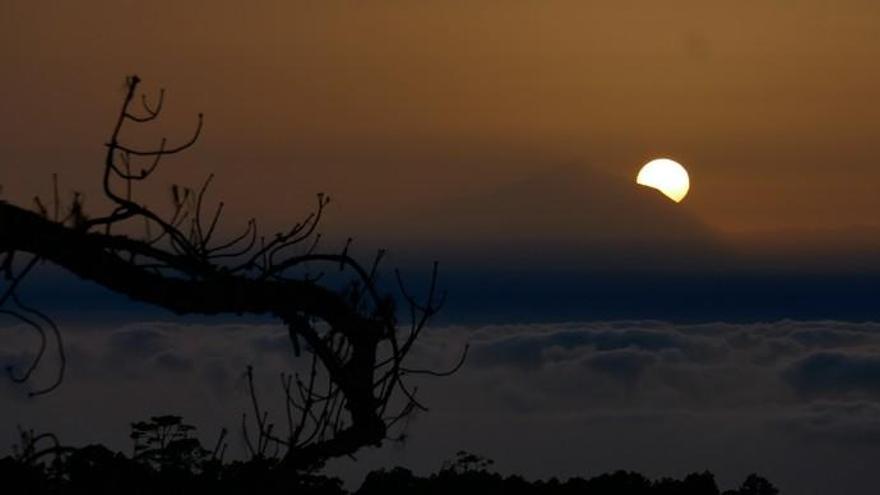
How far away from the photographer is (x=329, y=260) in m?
5.83

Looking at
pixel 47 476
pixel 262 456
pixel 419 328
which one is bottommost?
pixel 47 476

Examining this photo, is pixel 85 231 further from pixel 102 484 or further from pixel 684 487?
pixel 684 487

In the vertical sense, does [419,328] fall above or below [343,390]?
above

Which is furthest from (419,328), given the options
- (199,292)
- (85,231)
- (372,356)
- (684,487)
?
(684,487)

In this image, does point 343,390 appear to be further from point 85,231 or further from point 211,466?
point 85,231

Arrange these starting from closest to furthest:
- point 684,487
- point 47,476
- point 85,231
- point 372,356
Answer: point 85,231
point 372,356
point 47,476
point 684,487

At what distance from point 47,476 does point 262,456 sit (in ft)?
3.96

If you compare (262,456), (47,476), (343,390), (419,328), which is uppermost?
(419,328)

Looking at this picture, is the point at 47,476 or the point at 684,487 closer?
the point at 47,476

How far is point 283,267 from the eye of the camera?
5.77 m

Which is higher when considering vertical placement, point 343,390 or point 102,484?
point 343,390

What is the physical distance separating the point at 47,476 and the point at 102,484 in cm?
49

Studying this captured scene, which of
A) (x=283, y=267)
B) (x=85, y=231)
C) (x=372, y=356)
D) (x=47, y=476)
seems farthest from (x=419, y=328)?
(x=47, y=476)

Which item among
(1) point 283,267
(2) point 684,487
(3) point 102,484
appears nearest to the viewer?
Result: (1) point 283,267
